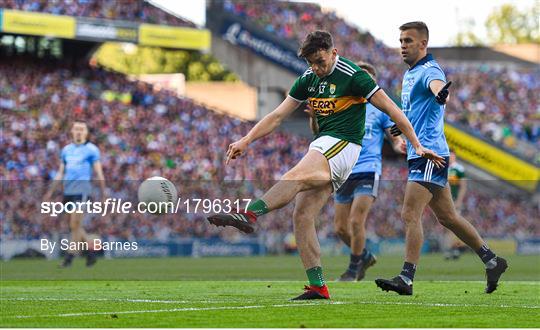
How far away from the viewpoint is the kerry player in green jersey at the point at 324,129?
32.3 ft

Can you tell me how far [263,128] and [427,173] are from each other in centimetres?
189

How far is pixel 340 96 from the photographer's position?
1013 centimetres

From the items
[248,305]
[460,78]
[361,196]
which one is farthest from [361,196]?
[460,78]

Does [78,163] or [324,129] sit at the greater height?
[324,129]

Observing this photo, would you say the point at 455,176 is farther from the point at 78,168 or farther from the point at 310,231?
the point at 310,231

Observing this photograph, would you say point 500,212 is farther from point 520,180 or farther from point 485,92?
point 485,92

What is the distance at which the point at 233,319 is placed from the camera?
8281mm

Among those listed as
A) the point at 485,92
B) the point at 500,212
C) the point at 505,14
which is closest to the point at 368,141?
the point at 500,212

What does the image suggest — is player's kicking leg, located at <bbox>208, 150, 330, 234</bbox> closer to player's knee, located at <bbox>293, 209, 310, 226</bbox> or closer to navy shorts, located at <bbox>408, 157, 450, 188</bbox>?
player's knee, located at <bbox>293, 209, 310, 226</bbox>

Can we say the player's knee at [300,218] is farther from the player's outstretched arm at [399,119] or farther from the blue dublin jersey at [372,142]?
the blue dublin jersey at [372,142]

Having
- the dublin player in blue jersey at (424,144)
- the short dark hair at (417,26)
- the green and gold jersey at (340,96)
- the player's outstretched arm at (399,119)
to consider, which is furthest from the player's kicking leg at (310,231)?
the short dark hair at (417,26)

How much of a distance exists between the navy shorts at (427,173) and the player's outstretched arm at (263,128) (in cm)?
153

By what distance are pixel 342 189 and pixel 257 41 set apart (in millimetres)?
30663

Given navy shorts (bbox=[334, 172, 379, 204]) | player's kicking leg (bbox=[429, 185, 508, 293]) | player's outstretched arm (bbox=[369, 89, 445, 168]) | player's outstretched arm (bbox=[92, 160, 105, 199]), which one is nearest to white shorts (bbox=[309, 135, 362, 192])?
player's outstretched arm (bbox=[369, 89, 445, 168])
